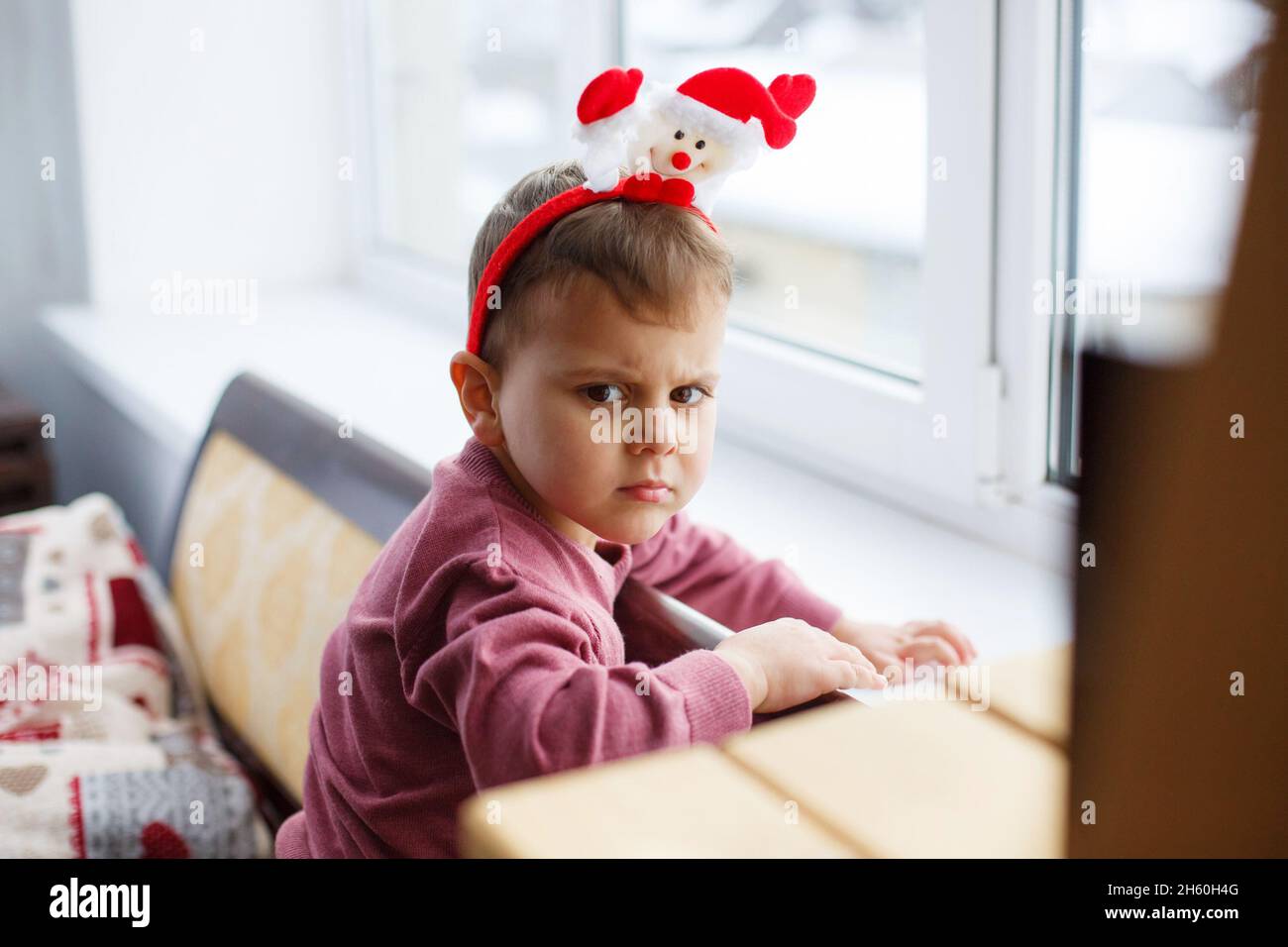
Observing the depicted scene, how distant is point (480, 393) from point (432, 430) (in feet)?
2.27

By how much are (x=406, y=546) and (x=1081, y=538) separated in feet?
1.60

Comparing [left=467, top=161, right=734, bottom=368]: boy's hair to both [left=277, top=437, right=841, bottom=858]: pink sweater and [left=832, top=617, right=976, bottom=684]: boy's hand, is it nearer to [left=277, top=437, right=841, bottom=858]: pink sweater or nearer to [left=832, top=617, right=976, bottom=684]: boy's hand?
[left=277, top=437, right=841, bottom=858]: pink sweater

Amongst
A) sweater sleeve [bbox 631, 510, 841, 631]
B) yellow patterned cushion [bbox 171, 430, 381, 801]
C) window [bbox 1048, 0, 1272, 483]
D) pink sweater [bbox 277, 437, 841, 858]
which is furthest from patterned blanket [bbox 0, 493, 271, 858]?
window [bbox 1048, 0, 1272, 483]

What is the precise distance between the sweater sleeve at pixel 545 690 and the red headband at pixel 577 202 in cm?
15

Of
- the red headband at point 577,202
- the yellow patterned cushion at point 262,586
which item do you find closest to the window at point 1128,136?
the red headband at point 577,202

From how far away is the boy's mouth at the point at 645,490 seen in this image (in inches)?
26.3

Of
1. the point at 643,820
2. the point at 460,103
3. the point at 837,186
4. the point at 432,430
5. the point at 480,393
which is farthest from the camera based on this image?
the point at 460,103

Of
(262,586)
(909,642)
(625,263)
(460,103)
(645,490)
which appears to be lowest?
(262,586)

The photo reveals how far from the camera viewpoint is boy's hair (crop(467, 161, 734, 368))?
2.06 feet

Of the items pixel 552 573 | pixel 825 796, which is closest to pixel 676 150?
pixel 552 573

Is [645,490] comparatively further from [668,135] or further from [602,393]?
[668,135]

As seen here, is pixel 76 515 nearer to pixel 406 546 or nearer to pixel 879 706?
pixel 406 546

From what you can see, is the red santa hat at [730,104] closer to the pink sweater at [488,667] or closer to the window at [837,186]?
the pink sweater at [488,667]

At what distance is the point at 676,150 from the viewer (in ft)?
2.11
